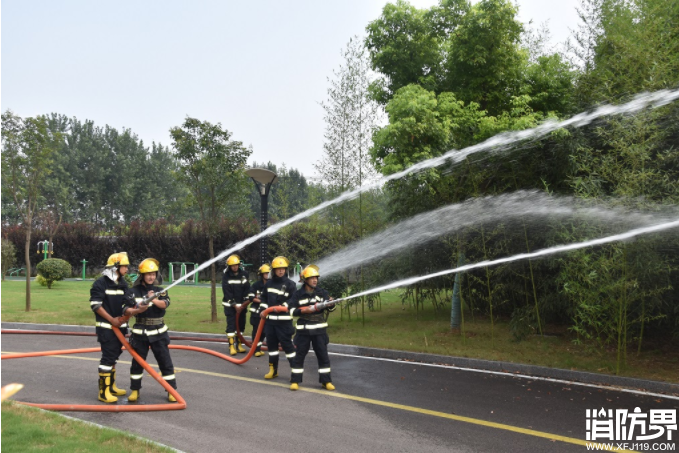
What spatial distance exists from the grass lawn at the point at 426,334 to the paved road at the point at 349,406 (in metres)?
1.20

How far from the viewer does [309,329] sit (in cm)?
796

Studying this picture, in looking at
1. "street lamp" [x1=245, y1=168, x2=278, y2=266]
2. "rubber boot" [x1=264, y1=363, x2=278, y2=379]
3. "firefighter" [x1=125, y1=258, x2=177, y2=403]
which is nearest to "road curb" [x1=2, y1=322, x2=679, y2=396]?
"street lamp" [x1=245, y1=168, x2=278, y2=266]

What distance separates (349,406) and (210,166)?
915 cm

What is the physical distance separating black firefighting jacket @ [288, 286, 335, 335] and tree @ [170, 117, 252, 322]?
6880mm

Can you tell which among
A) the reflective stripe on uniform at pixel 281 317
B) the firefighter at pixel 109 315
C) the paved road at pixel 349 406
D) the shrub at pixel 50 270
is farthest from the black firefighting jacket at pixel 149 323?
the shrub at pixel 50 270

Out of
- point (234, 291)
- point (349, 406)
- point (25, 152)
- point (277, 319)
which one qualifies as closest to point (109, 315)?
point (277, 319)

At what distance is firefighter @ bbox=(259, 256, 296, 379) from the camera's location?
8453 mm

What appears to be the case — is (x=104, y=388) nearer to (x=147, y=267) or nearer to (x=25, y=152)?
(x=147, y=267)

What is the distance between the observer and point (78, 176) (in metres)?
60.0

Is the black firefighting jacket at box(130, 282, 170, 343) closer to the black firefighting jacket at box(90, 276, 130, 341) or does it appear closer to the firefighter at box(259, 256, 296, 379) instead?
the black firefighting jacket at box(90, 276, 130, 341)

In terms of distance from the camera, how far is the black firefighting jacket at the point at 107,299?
23.4ft

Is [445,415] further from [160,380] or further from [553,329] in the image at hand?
[553,329]

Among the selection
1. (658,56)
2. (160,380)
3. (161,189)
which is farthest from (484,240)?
(161,189)

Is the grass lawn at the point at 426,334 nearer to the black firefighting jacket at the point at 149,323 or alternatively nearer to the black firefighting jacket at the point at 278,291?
the black firefighting jacket at the point at 278,291
